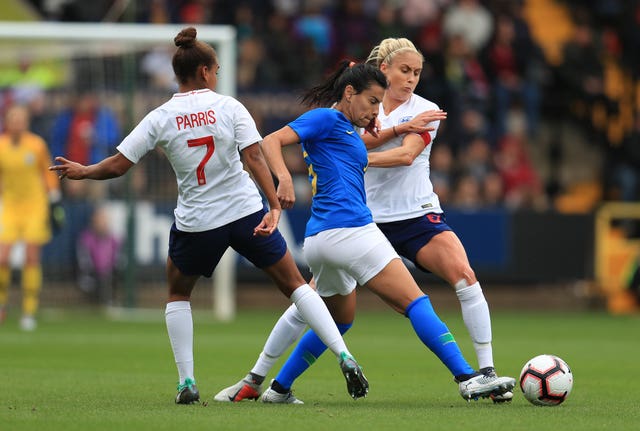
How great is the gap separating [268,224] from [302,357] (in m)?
1.05

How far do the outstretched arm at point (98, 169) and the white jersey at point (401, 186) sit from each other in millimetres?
1772

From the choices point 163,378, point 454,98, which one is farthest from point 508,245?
point 163,378

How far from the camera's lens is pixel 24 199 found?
16297 mm

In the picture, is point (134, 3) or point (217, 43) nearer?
point (217, 43)

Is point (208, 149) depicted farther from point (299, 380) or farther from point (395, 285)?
point (299, 380)

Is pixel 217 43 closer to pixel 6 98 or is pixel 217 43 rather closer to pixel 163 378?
pixel 6 98

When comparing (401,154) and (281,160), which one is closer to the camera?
(281,160)

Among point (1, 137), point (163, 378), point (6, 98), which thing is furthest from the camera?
point (6, 98)

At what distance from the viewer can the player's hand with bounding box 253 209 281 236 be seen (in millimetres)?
7465

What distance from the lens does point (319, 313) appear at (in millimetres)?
7602

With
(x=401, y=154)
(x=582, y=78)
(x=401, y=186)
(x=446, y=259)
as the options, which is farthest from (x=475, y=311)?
(x=582, y=78)

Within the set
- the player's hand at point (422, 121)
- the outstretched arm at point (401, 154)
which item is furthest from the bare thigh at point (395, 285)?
the player's hand at point (422, 121)

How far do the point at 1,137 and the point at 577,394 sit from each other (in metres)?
9.79

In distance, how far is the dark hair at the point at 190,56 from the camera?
25.1 feet
